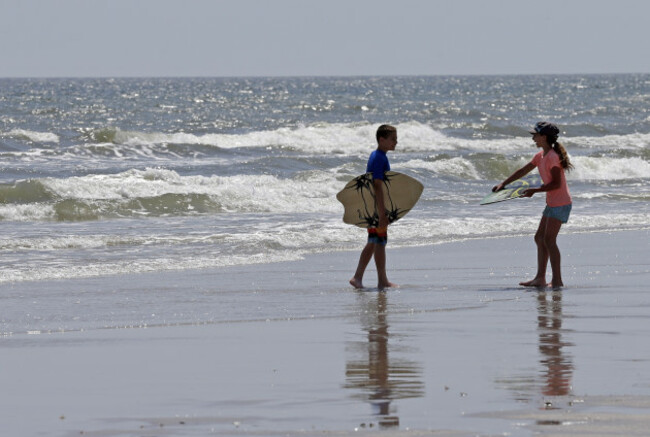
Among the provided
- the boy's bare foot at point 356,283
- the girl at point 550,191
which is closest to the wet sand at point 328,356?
the boy's bare foot at point 356,283

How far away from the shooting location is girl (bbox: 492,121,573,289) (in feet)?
31.1

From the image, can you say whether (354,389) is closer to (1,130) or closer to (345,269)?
(345,269)

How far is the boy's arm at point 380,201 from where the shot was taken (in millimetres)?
9570

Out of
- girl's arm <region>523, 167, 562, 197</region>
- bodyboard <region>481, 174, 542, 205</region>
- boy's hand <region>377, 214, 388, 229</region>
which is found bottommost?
boy's hand <region>377, 214, 388, 229</region>

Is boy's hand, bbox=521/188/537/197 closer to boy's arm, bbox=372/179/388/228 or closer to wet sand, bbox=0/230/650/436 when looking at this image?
wet sand, bbox=0/230/650/436

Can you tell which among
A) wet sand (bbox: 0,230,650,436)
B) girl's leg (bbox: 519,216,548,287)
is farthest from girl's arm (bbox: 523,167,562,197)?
wet sand (bbox: 0,230,650,436)

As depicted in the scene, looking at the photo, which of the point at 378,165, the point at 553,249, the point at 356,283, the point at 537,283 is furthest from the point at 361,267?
the point at 553,249

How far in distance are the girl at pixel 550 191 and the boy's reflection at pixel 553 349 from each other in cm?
59

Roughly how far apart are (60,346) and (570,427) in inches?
135

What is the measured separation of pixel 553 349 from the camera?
6684 millimetres

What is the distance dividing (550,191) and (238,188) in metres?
10.1

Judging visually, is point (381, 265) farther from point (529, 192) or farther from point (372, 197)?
point (529, 192)

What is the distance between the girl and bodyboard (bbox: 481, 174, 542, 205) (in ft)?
0.47

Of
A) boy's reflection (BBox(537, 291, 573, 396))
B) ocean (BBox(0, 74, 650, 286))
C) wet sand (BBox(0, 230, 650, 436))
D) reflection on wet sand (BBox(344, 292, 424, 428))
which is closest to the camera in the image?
wet sand (BBox(0, 230, 650, 436))
